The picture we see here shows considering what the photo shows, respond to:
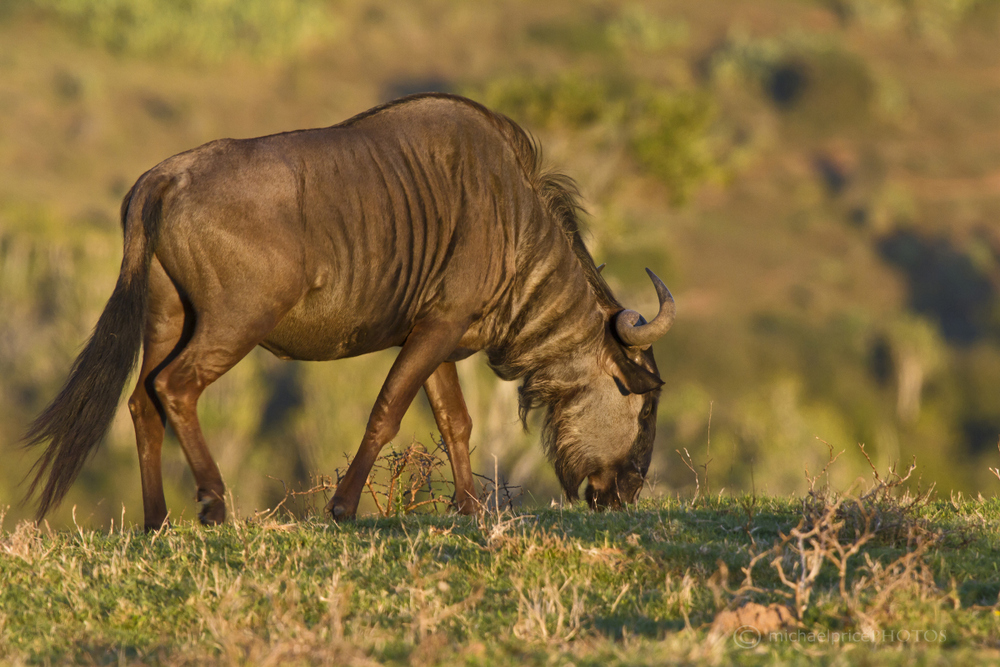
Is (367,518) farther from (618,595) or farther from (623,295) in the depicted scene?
(623,295)

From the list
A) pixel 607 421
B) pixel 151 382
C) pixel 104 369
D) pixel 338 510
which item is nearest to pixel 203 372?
pixel 151 382

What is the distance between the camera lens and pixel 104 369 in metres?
5.93

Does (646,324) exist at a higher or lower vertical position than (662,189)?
higher

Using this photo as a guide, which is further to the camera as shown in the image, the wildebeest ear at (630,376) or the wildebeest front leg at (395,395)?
the wildebeest ear at (630,376)

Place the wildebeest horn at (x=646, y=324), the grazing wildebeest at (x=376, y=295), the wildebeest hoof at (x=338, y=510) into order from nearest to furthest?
the grazing wildebeest at (x=376, y=295), the wildebeest hoof at (x=338, y=510), the wildebeest horn at (x=646, y=324)

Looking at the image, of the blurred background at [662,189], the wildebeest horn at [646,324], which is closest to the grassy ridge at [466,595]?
the wildebeest horn at [646,324]

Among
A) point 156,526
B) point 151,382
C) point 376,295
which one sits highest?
point 376,295

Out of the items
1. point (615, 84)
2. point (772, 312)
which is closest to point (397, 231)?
point (615, 84)

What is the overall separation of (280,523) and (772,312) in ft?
145

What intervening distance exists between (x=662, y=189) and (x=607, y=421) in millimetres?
20654

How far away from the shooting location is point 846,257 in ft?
179

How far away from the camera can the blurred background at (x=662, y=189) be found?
1078 inches

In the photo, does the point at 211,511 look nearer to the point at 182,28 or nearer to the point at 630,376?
the point at 630,376
